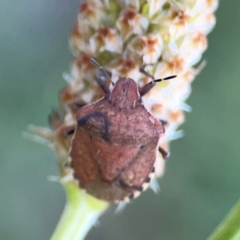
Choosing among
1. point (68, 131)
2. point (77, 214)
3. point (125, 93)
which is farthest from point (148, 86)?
point (77, 214)

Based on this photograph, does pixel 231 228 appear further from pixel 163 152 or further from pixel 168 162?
pixel 168 162

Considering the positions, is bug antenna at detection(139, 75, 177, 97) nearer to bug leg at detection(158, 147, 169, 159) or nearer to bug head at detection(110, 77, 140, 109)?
bug head at detection(110, 77, 140, 109)

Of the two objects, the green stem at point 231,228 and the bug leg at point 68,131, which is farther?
the bug leg at point 68,131

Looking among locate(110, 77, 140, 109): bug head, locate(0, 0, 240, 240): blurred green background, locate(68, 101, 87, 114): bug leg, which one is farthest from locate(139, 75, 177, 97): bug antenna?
locate(0, 0, 240, 240): blurred green background

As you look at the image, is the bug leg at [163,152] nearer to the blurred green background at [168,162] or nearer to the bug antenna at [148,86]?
the bug antenna at [148,86]

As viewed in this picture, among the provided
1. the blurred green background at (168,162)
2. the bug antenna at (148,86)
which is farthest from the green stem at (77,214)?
the blurred green background at (168,162)

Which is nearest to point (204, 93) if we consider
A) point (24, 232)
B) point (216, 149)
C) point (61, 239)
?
point (216, 149)

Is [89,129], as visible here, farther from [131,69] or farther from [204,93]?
[204,93]
